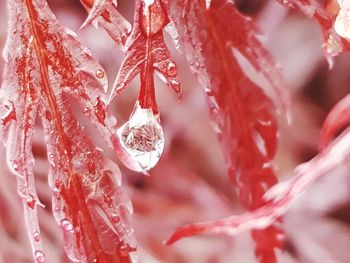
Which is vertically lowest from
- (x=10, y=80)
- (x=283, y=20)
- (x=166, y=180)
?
(x=166, y=180)

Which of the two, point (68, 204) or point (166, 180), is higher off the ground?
point (68, 204)

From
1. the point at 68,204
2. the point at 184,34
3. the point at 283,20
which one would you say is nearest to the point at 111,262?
the point at 68,204

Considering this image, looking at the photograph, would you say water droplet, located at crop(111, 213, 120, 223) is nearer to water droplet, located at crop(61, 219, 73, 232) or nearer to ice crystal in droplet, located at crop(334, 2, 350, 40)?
water droplet, located at crop(61, 219, 73, 232)

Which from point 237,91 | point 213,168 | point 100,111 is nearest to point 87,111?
point 100,111

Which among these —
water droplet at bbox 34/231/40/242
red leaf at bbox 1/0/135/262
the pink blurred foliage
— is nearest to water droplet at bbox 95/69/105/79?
red leaf at bbox 1/0/135/262

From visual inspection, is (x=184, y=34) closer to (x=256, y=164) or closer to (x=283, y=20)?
(x=256, y=164)

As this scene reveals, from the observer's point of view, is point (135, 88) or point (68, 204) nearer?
point (68, 204)
